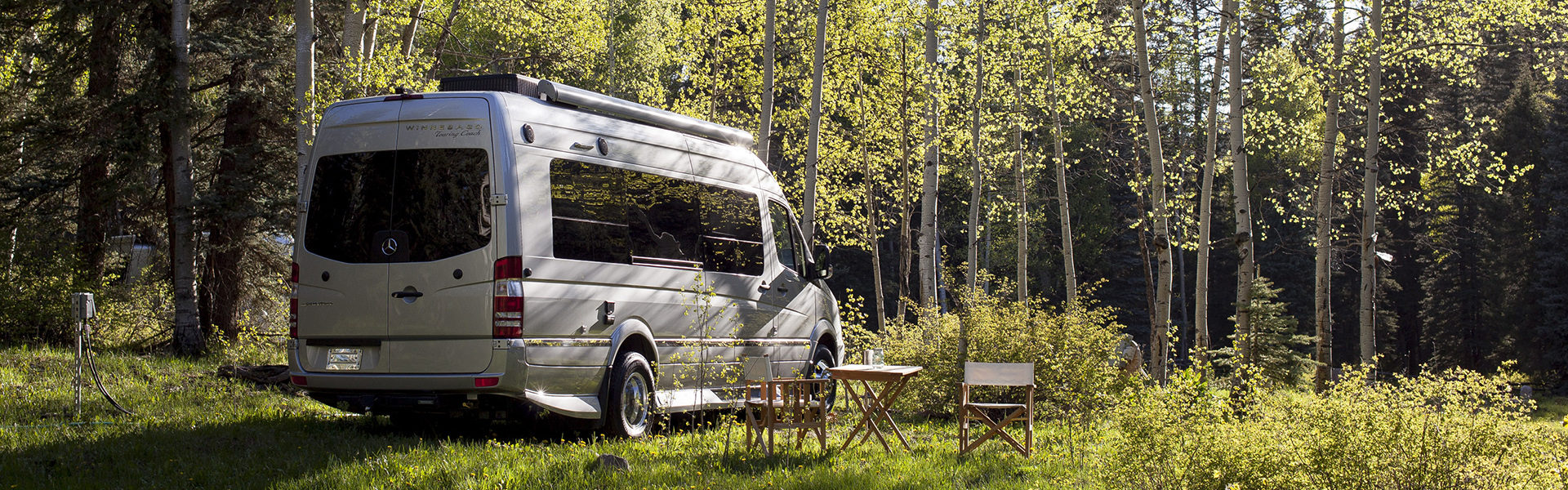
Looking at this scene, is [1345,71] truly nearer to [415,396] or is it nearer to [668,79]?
[415,396]

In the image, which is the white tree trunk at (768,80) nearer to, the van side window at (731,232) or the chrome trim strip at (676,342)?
the chrome trim strip at (676,342)

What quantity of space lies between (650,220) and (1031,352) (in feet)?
12.5

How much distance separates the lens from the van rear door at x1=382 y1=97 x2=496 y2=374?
23.4ft

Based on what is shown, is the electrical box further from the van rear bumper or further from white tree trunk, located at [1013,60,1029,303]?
white tree trunk, located at [1013,60,1029,303]

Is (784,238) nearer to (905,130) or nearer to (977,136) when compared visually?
(905,130)

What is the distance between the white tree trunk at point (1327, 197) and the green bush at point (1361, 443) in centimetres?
1020

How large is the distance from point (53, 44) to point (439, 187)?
8.04 meters

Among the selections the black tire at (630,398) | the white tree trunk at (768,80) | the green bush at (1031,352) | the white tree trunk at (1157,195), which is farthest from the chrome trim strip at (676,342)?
the white tree trunk at (1157,195)

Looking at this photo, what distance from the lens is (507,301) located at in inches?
278

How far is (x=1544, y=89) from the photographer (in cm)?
3141

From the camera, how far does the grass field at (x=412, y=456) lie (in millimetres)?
6074

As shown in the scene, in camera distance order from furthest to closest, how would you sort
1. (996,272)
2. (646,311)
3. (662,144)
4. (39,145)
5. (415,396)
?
(996,272) → (39,145) → (662,144) → (646,311) → (415,396)

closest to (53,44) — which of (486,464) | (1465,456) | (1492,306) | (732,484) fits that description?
(486,464)

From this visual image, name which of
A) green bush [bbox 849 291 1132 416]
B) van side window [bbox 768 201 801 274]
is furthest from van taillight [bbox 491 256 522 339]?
green bush [bbox 849 291 1132 416]
